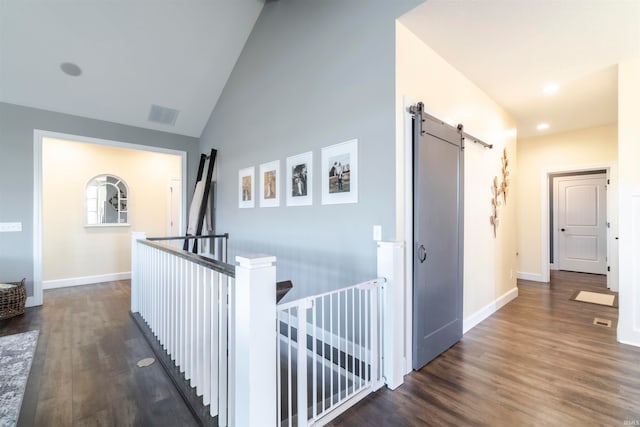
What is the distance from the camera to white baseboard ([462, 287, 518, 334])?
3.01 metres

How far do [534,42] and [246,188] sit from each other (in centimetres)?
346

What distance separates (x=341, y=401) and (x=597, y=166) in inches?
219

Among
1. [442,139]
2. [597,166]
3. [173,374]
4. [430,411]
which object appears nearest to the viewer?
[430,411]

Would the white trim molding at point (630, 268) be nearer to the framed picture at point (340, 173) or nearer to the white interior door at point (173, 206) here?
the framed picture at point (340, 173)

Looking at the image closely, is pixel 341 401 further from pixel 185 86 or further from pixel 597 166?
pixel 597 166

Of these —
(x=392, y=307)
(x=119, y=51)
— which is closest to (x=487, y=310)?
(x=392, y=307)

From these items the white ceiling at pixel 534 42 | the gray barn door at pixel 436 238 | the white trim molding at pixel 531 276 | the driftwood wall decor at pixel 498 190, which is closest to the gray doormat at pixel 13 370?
the gray barn door at pixel 436 238

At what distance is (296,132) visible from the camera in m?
3.10

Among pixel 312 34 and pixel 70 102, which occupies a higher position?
pixel 312 34

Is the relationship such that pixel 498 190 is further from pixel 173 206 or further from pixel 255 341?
pixel 173 206

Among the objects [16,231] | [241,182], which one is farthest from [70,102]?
[241,182]

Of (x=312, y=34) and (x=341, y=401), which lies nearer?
(x=341, y=401)

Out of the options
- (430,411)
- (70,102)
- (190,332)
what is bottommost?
(430,411)

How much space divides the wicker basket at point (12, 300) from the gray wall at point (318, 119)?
253 cm
